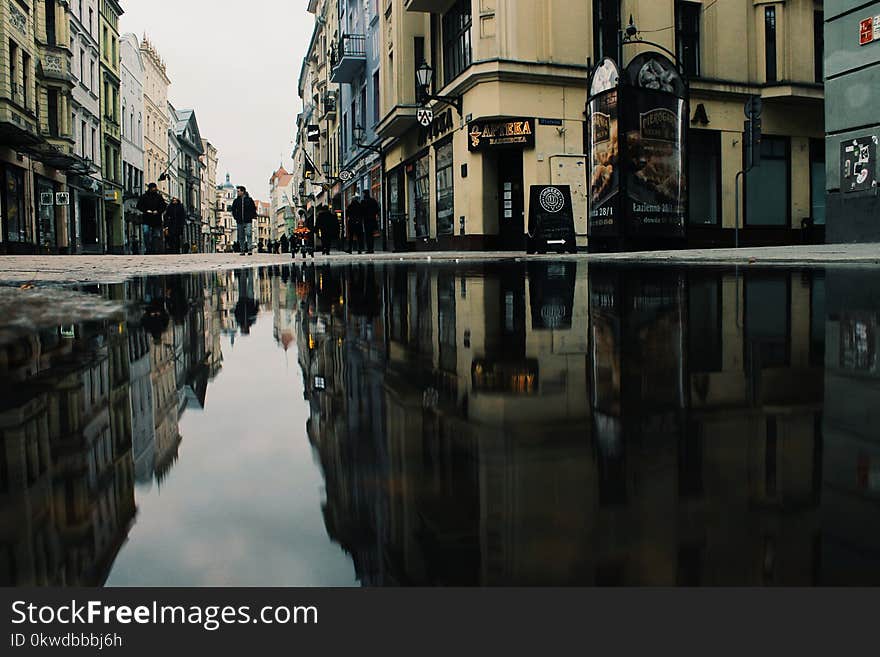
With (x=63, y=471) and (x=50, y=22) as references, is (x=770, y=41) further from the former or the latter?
(x=50, y=22)

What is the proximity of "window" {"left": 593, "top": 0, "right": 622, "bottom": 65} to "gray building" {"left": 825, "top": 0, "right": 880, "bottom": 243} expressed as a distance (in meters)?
7.10

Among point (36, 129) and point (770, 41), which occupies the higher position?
point (770, 41)

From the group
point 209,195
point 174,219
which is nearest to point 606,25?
point 174,219

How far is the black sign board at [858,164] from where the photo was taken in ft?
47.3

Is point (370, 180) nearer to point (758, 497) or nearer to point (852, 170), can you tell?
point (852, 170)

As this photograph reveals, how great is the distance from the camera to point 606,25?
2170 cm

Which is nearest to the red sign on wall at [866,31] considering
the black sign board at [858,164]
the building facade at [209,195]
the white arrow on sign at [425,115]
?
the black sign board at [858,164]

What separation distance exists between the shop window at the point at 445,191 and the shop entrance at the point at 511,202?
1677 millimetres

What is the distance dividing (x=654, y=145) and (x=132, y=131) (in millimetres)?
44788

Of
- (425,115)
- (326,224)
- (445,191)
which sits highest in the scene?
(425,115)

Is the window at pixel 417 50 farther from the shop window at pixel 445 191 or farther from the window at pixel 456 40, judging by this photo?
the shop window at pixel 445 191

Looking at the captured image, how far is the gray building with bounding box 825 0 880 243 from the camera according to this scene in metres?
14.4

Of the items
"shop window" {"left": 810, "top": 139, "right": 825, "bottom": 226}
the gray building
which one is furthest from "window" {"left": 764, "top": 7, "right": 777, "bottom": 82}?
the gray building

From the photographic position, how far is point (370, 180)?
1462 inches
